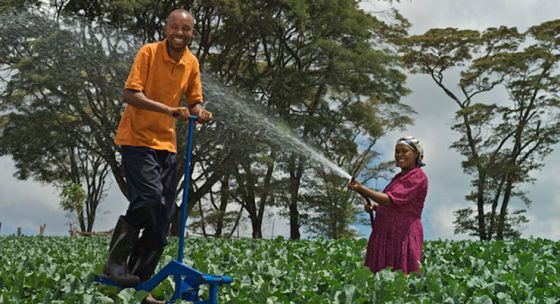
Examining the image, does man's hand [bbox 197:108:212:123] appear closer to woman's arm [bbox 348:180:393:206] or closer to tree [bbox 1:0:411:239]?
woman's arm [bbox 348:180:393:206]

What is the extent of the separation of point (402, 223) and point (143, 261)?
92.6 inches

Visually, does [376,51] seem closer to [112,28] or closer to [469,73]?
[469,73]

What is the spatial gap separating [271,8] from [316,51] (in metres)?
2.59

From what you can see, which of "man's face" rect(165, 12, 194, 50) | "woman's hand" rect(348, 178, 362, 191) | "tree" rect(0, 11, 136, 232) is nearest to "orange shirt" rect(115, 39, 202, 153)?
"man's face" rect(165, 12, 194, 50)

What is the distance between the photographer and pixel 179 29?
187 inches

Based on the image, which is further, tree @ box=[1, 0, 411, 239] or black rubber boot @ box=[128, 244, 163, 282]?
tree @ box=[1, 0, 411, 239]

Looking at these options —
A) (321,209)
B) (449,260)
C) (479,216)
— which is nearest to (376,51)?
(321,209)

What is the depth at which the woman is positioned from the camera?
19.4 ft

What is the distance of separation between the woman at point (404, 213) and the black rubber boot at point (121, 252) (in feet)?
7.24

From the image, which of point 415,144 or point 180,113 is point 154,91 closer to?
point 180,113

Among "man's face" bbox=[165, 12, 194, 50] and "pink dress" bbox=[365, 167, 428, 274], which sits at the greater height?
"man's face" bbox=[165, 12, 194, 50]

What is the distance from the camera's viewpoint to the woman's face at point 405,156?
5.98m

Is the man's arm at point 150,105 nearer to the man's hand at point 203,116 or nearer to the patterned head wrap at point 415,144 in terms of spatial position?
the man's hand at point 203,116

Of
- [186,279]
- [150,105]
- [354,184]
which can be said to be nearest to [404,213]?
[354,184]
